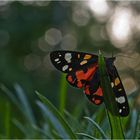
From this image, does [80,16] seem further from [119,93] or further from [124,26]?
[119,93]

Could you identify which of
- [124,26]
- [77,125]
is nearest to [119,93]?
[77,125]

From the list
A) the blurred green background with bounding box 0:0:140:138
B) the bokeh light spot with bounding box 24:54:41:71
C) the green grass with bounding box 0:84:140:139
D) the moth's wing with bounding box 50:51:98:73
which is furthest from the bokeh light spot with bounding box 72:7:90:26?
the moth's wing with bounding box 50:51:98:73

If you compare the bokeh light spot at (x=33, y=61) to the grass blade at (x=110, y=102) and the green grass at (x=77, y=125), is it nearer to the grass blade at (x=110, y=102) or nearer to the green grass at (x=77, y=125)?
the green grass at (x=77, y=125)

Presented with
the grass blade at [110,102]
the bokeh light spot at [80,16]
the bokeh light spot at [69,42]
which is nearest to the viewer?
the grass blade at [110,102]

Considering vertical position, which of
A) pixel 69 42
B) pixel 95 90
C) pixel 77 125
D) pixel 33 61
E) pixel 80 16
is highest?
pixel 95 90

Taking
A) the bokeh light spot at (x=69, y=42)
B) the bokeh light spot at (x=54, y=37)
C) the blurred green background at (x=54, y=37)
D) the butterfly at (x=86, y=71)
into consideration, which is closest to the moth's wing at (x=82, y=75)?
the butterfly at (x=86, y=71)
